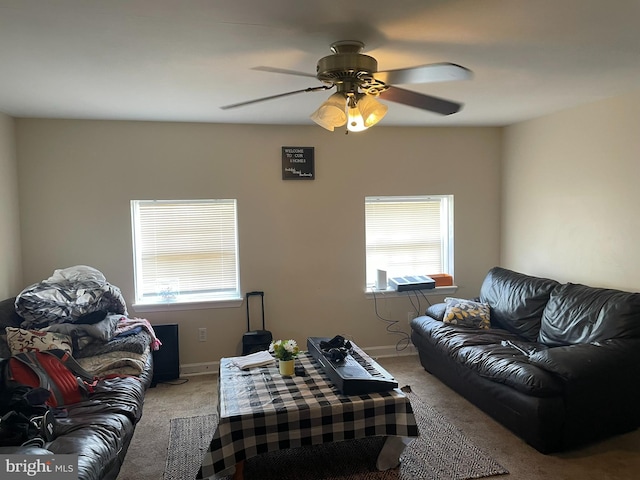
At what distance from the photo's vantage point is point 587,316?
10.3 ft

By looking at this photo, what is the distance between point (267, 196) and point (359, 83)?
222cm

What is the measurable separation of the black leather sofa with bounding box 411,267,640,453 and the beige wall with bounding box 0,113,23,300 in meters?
3.40

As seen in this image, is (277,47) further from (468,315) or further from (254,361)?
(468,315)

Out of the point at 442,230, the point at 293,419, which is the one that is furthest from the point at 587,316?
the point at 293,419

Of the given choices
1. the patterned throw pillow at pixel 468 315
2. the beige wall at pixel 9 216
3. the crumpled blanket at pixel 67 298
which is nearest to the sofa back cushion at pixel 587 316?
the patterned throw pillow at pixel 468 315

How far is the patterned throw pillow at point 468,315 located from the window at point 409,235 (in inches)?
33.8

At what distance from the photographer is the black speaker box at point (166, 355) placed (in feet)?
12.9

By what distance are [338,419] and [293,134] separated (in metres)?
2.71

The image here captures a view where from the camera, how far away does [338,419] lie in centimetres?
241

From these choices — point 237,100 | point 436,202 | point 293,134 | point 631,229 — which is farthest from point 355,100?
point 436,202

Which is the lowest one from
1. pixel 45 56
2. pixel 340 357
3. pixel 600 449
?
pixel 600 449

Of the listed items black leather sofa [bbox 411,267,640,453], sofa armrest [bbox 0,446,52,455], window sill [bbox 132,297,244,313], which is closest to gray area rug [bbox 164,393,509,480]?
black leather sofa [bbox 411,267,640,453]

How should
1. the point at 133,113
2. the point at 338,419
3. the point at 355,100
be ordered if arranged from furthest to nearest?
the point at 133,113 → the point at 338,419 → the point at 355,100

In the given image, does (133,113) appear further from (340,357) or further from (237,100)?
(340,357)
